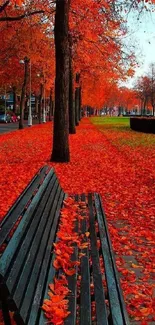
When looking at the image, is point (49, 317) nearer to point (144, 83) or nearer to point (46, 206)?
point (46, 206)

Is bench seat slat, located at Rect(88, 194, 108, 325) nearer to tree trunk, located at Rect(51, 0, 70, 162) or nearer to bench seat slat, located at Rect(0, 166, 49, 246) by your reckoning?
bench seat slat, located at Rect(0, 166, 49, 246)

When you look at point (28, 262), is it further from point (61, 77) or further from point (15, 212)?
point (61, 77)

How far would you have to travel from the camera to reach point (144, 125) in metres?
36.7

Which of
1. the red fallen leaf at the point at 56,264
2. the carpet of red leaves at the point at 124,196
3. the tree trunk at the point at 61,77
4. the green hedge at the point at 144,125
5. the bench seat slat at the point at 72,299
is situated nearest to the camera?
the bench seat slat at the point at 72,299

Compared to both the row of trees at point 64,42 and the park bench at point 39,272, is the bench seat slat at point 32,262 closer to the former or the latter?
the park bench at point 39,272

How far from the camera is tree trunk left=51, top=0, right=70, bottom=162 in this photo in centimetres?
1302

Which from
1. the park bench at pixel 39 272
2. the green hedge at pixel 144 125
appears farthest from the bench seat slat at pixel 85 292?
the green hedge at pixel 144 125

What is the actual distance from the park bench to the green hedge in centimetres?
3026

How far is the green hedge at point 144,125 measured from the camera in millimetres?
34544

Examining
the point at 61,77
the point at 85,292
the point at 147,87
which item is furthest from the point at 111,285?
the point at 147,87

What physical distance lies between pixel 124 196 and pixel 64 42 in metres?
6.05

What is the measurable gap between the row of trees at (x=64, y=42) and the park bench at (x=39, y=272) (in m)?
9.08

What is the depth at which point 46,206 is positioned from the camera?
175 inches

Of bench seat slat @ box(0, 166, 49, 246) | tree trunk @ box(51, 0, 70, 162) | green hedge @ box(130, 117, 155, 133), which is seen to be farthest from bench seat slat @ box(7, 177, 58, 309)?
green hedge @ box(130, 117, 155, 133)
